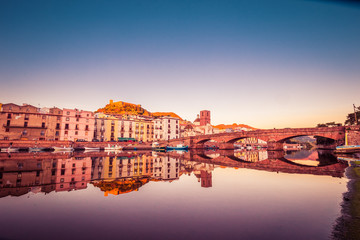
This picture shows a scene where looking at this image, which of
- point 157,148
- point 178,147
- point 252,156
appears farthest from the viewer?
point 178,147

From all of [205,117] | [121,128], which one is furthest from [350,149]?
A: [205,117]

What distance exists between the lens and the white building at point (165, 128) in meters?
84.4

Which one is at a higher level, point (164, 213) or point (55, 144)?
point (55, 144)

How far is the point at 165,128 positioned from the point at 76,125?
3494 centimetres

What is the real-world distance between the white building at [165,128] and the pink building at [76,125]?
26.4 metres

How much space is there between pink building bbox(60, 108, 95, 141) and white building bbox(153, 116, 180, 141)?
26392 millimetres

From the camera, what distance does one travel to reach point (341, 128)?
4638 cm

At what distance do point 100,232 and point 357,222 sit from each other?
737 centimetres

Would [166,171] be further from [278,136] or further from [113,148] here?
[278,136]

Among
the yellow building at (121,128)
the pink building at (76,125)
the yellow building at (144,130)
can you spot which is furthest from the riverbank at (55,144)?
the yellow building at (144,130)

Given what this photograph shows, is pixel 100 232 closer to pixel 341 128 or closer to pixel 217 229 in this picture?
pixel 217 229

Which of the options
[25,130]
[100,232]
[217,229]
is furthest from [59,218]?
[25,130]

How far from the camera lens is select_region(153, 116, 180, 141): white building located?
84.4 meters

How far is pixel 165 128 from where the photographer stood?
283 feet
